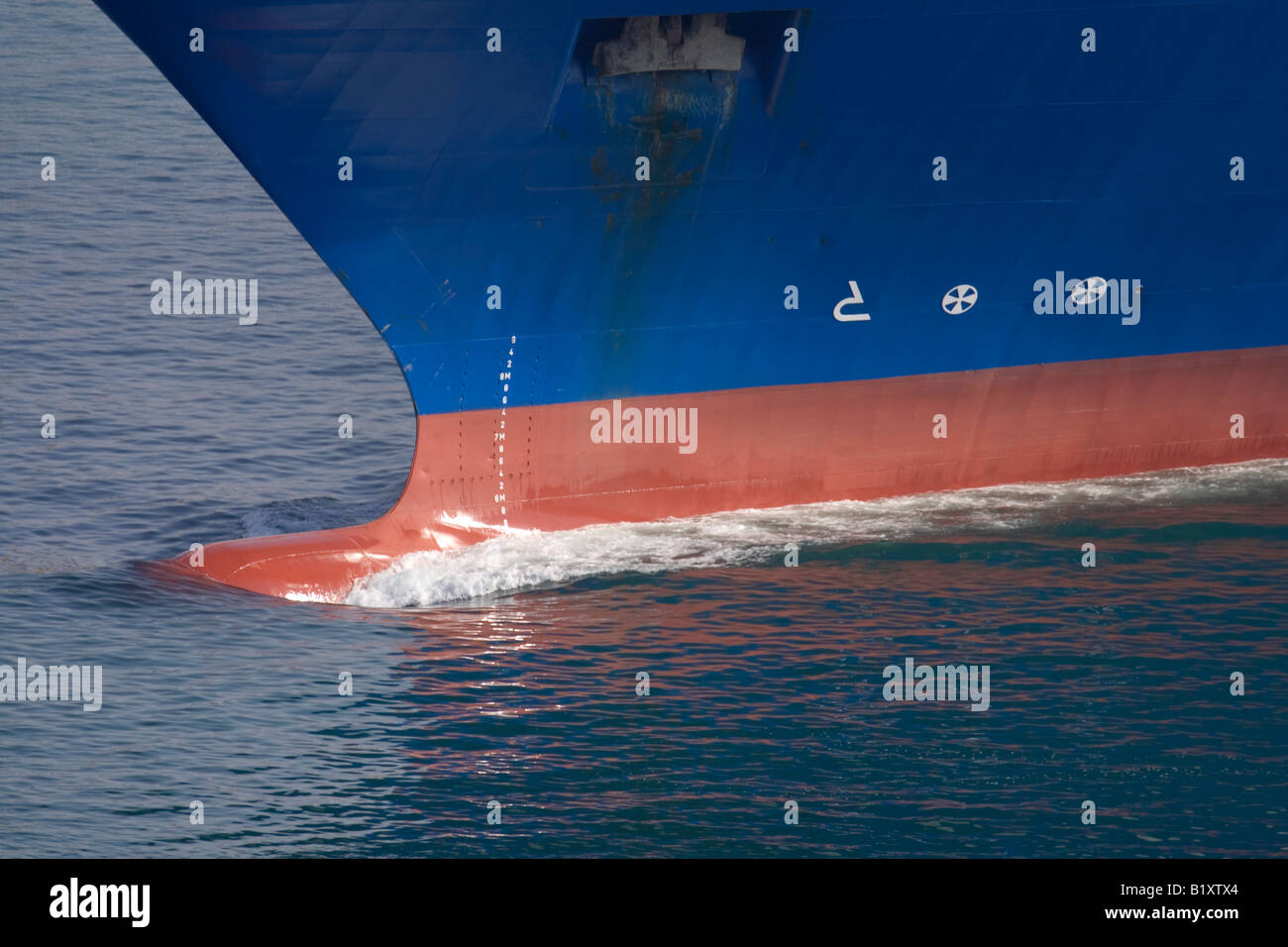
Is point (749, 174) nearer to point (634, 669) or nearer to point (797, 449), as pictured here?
point (797, 449)

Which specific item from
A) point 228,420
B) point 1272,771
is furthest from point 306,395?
point 1272,771

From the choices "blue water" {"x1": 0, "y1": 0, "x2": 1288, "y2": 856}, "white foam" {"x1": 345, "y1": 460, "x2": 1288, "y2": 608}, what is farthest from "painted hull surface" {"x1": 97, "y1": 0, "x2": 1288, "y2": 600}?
"blue water" {"x1": 0, "y1": 0, "x2": 1288, "y2": 856}

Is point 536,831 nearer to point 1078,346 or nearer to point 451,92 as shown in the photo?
point 451,92

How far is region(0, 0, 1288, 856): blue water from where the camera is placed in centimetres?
1154

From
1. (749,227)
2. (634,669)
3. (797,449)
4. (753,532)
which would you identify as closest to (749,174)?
(749,227)

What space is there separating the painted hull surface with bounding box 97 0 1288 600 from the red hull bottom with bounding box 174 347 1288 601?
4 centimetres

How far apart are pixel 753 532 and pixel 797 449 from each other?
108 centimetres

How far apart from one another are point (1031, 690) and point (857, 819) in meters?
2.64

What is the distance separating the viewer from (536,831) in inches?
448

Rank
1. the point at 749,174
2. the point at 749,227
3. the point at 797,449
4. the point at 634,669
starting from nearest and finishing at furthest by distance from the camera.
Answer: the point at 634,669
the point at 749,174
the point at 749,227
the point at 797,449

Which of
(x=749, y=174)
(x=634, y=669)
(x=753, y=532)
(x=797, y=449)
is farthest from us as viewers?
(x=797, y=449)

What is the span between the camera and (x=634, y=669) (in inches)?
543

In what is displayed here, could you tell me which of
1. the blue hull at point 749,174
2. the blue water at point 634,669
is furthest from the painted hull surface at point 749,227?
the blue water at point 634,669

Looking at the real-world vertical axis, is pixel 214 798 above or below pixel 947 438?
below
